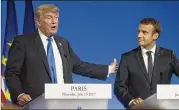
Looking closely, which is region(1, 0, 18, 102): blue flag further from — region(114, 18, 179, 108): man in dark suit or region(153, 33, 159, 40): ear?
region(153, 33, 159, 40): ear

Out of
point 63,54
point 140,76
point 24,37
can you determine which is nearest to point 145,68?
point 140,76

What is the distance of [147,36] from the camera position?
3.15 m

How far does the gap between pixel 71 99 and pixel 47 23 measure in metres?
0.94

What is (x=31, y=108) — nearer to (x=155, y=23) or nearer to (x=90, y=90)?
(x=90, y=90)

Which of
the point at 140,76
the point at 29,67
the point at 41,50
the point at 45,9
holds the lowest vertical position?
the point at 140,76

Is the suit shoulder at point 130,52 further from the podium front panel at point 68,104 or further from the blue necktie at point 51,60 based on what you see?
the podium front panel at point 68,104

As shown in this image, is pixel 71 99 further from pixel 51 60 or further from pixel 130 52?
pixel 130 52

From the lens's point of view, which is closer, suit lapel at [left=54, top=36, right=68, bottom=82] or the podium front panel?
the podium front panel

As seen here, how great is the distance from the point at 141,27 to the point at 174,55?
34 cm

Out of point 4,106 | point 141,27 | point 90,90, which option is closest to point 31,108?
point 4,106

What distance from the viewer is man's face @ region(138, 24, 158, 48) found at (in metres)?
3.15

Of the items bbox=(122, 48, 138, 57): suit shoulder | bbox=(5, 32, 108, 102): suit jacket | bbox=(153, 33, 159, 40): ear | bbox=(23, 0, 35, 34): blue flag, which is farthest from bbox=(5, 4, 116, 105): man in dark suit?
bbox=(153, 33, 159, 40): ear

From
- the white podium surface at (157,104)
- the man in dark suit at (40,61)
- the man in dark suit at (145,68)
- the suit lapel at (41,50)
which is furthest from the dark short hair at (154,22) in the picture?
the white podium surface at (157,104)

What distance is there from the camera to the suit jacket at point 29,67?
2865 mm
